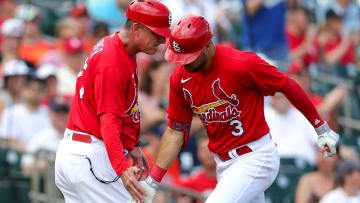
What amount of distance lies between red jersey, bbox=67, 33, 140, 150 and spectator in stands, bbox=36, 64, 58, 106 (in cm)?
389

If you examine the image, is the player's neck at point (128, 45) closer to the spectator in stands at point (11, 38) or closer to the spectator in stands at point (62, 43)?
the spectator in stands at point (62, 43)

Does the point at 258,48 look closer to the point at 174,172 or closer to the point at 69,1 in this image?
the point at 174,172

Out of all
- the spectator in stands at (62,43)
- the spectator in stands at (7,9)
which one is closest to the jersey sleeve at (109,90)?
the spectator in stands at (62,43)

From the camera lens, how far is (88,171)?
16.5ft

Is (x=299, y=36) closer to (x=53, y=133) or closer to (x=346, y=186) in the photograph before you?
(x=346, y=186)

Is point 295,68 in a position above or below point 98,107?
below

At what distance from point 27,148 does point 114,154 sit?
3.94 meters

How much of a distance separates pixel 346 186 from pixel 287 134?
4.66 feet

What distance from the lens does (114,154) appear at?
15.4 feet

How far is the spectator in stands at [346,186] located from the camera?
700 centimetres

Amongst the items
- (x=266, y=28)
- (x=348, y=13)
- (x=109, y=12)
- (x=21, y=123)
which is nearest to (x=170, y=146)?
(x=21, y=123)

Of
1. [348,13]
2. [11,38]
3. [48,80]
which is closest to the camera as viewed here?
[48,80]

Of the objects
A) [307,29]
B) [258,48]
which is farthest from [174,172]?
[307,29]

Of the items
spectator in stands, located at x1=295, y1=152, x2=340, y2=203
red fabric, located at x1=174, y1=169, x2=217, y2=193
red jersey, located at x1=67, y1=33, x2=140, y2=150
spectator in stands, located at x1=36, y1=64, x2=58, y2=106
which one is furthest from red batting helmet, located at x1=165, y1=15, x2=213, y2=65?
spectator in stands, located at x1=36, y1=64, x2=58, y2=106
